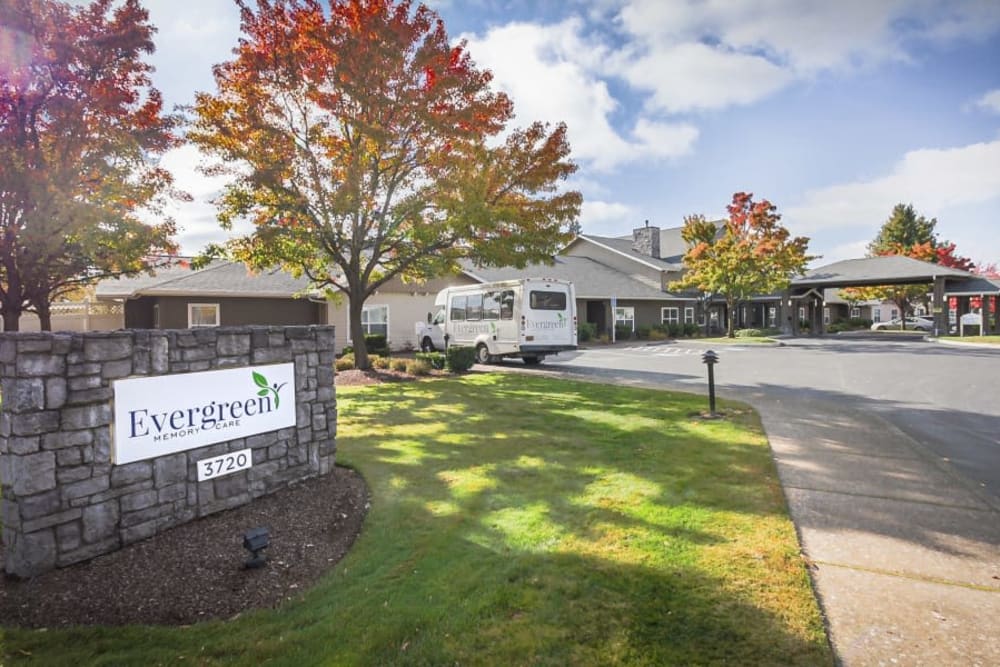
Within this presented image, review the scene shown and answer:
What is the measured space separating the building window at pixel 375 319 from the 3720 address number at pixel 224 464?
18708 millimetres

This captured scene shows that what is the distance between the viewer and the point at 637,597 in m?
3.35

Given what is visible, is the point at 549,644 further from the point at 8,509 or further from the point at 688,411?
the point at 688,411

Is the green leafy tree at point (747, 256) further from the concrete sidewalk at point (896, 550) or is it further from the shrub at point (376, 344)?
the concrete sidewalk at point (896, 550)

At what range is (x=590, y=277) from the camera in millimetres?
35344

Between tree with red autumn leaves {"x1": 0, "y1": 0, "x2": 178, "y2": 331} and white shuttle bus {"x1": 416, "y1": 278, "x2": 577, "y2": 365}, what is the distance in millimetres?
9630

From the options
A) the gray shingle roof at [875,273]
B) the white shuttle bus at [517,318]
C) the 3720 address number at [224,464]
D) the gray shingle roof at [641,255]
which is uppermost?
the gray shingle roof at [641,255]

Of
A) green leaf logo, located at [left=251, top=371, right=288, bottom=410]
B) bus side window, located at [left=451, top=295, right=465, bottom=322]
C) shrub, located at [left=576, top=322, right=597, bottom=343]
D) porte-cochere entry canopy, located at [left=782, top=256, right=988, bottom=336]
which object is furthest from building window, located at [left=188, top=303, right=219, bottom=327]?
porte-cochere entry canopy, located at [left=782, top=256, right=988, bottom=336]

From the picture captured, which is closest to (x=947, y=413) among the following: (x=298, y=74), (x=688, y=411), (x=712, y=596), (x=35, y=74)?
(x=688, y=411)

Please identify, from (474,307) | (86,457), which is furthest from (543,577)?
(474,307)

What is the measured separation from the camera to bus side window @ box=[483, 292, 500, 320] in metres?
17.6

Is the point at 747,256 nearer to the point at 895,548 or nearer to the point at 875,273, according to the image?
the point at 875,273

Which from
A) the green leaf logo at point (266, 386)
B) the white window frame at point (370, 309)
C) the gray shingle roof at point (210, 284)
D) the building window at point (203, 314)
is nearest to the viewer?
the green leaf logo at point (266, 386)

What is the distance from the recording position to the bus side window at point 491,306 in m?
17.6

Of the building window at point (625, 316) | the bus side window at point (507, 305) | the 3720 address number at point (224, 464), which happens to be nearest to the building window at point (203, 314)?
the bus side window at point (507, 305)
